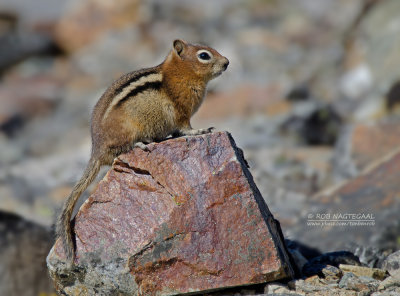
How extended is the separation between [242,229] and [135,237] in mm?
1018

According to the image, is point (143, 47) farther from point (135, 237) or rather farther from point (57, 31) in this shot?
point (135, 237)

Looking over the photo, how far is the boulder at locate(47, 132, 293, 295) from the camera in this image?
5.93 meters

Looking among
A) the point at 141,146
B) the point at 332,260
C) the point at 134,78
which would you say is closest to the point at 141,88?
the point at 134,78

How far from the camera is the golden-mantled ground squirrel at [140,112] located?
6.82 m

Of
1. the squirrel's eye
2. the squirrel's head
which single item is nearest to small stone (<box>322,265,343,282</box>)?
the squirrel's head

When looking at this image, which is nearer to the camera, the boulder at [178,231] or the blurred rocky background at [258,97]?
the boulder at [178,231]

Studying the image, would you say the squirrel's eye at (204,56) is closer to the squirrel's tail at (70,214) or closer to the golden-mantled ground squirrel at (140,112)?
the golden-mantled ground squirrel at (140,112)

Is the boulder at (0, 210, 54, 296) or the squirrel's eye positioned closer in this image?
the squirrel's eye

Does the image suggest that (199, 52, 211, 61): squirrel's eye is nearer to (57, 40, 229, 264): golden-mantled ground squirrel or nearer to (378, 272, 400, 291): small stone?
(57, 40, 229, 264): golden-mantled ground squirrel

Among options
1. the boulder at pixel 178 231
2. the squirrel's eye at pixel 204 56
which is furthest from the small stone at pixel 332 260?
the squirrel's eye at pixel 204 56

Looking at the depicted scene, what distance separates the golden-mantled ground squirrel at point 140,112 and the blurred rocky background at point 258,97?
1.39 metres

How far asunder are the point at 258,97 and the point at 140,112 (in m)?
9.22

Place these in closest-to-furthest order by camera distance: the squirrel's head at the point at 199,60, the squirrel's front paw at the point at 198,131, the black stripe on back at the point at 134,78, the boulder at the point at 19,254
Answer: the squirrel's front paw at the point at 198,131
the black stripe on back at the point at 134,78
the squirrel's head at the point at 199,60
the boulder at the point at 19,254

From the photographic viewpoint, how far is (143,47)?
21422 millimetres
